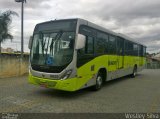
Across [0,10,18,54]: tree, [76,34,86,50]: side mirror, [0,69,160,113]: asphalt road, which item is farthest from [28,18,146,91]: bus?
[0,10,18,54]: tree

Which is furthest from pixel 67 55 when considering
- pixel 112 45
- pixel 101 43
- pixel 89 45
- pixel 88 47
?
pixel 112 45

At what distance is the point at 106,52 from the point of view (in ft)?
40.1

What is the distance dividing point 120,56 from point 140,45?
6.70 meters

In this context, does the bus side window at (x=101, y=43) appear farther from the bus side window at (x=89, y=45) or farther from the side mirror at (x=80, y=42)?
the side mirror at (x=80, y=42)

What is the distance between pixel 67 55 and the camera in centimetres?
900

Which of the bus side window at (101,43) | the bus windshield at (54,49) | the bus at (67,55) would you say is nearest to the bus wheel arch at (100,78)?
the bus at (67,55)

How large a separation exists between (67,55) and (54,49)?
583 millimetres

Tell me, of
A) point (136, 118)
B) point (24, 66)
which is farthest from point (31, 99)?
point (24, 66)

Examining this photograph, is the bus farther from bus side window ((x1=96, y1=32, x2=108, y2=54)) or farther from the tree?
the tree

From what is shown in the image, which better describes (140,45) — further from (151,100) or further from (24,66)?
(151,100)

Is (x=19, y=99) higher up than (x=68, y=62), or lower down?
lower down

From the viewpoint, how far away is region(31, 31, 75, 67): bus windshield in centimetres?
902

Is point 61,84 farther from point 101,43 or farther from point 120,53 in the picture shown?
point 120,53

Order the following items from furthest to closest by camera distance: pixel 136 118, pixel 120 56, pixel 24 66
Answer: pixel 24 66 < pixel 120 56 < pixel 136 118
